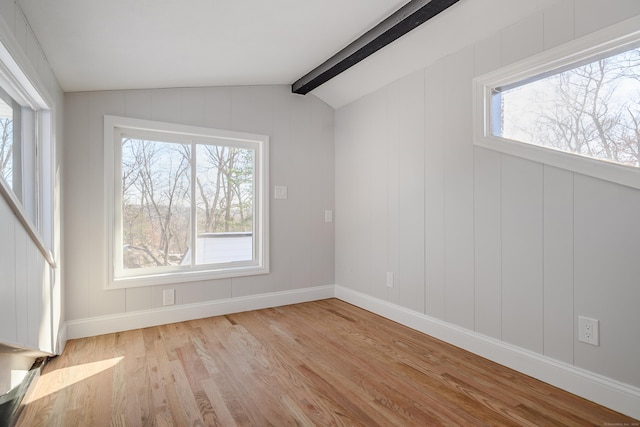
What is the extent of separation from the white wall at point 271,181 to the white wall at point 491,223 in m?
0.47

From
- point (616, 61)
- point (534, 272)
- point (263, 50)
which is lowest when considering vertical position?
point (534, 272)

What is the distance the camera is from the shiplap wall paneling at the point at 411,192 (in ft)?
9.37

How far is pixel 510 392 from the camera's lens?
73.6 inches

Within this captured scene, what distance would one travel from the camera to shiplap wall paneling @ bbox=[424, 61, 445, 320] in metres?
2.67

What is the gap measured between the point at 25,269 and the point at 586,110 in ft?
10.1

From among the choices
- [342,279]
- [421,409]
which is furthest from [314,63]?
[421,409]

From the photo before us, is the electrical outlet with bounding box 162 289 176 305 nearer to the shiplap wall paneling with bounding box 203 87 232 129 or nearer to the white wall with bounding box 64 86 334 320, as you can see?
the white wall with bounding box 64 86 334 320

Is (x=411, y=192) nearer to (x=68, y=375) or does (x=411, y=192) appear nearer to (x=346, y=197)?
(x=346, y=197)

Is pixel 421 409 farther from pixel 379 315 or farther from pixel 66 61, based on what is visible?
pixel 66 61

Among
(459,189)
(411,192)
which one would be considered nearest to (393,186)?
(411,192)

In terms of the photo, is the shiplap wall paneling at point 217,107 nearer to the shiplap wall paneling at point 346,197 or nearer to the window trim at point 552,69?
the shiplap wall paneling at point 346,197

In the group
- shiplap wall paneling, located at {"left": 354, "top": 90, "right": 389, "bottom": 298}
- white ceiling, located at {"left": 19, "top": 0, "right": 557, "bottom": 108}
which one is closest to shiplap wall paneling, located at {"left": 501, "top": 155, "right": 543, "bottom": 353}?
white ceiling, located at {"left": 19, "top": 0, "right": 557, "bottom": 108}

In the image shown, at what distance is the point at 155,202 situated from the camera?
3.04m

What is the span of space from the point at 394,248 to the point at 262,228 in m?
1.35
